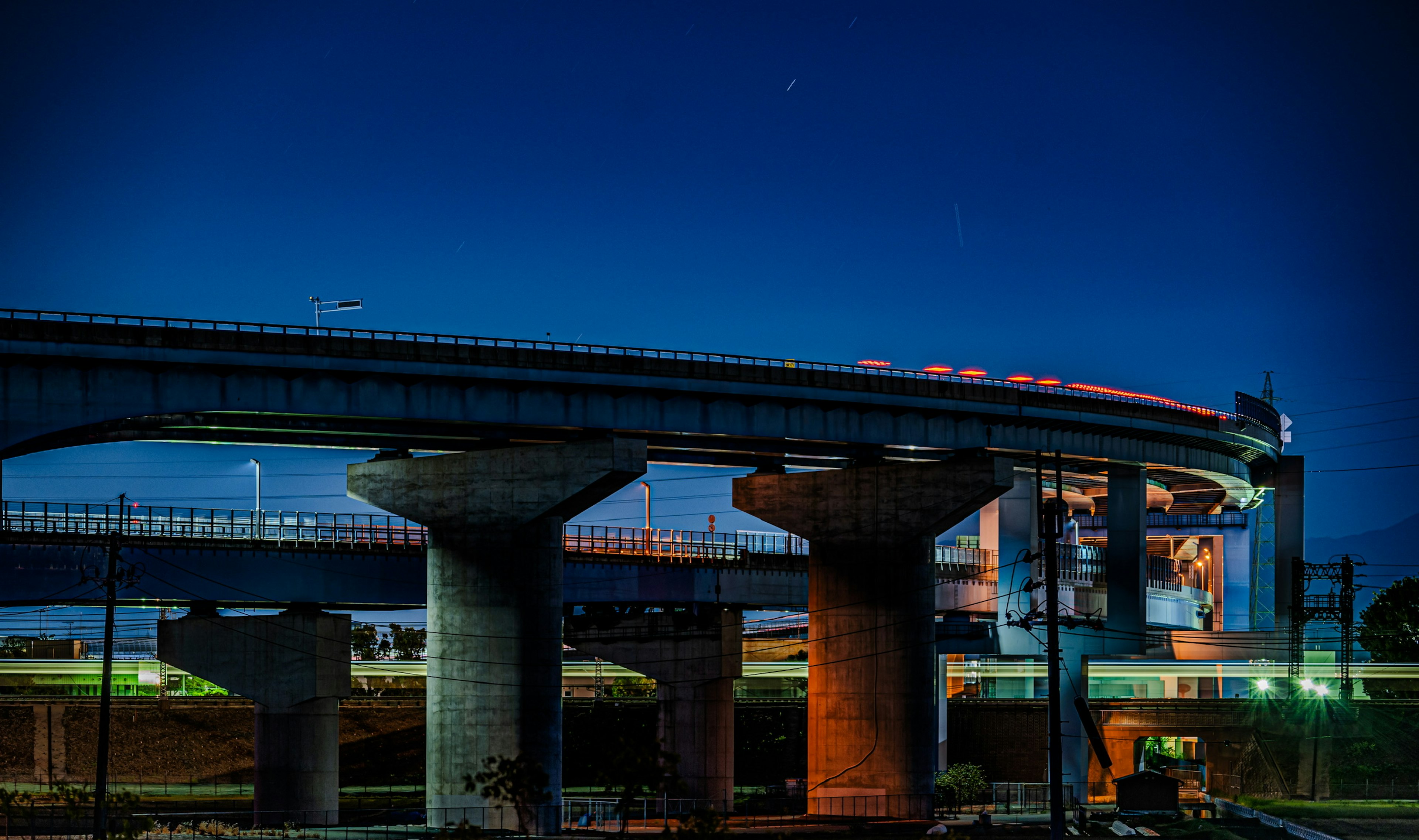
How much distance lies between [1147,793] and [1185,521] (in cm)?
7812

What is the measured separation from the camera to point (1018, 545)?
266 feet

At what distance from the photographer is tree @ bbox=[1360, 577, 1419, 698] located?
12381 centimetres

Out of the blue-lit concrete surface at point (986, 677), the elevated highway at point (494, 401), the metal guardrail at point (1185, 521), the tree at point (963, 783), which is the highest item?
the elevated highway at point (494, 401)

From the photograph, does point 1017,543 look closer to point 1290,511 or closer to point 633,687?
point 1290,511

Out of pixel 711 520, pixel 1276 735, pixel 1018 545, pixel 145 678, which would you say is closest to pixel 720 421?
pixel 1018 545

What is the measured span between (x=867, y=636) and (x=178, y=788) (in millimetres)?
48347

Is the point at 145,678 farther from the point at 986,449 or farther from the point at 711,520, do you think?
the point at 986,449

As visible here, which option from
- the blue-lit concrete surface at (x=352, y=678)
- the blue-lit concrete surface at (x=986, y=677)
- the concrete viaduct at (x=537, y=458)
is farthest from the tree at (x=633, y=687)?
the concrete viaduct at (x=537, y=458)

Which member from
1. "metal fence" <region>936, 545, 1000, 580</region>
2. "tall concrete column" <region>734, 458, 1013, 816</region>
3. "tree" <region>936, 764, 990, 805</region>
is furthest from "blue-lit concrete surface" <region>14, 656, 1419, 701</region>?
"tall concrete column" <region>734, 458, 1013, 816</region>

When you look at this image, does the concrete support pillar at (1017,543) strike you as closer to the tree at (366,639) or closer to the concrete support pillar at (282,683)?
the concrete support pillar at (282,683)

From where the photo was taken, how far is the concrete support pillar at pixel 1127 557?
76812 millimetres

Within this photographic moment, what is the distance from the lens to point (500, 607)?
52.6m

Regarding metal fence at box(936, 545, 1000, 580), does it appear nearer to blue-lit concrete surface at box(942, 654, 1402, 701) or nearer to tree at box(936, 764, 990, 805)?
blue-lit concrete surface at box(942, 654, 1402, 701)

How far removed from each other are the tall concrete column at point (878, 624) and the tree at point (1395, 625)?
6868cm
